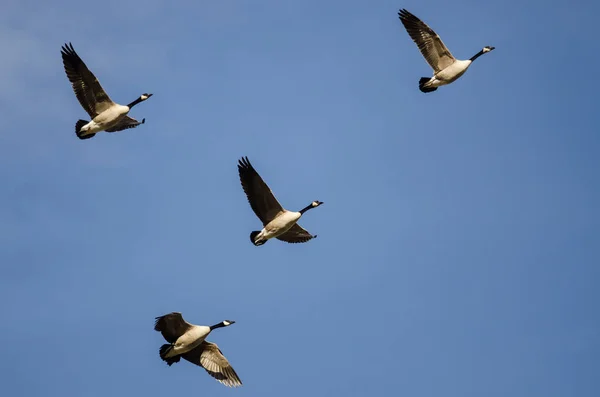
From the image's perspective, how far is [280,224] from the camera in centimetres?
2767

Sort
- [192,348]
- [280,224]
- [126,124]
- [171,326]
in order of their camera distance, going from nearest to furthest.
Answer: [171,326], [192,348], [280,224], [126,124]

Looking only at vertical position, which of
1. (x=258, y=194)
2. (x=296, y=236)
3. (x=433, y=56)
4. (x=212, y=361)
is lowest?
(x=212, y=361)

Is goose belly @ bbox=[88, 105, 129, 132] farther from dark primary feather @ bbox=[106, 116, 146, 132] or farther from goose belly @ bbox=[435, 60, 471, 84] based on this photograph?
goose belly @ bbox=[435, 60, 471, 84]

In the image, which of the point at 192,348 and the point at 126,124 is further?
A: the point at 126,124

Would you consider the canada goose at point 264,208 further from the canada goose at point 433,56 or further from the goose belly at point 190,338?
the canada goose at point 433,56

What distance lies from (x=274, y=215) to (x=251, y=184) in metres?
1.08

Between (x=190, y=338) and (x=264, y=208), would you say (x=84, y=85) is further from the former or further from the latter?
(x=190, y=338)

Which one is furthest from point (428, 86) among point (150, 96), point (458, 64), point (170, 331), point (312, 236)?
point (170, 331)

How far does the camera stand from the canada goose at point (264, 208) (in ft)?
89.8

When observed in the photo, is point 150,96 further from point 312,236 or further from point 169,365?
point 169,365

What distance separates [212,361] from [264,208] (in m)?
4.29

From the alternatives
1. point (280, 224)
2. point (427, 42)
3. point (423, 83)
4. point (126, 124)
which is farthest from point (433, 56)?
point (126, 124)

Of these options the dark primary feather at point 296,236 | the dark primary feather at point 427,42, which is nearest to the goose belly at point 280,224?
the dark primary feather at point 296,236

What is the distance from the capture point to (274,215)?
91.2 feet
